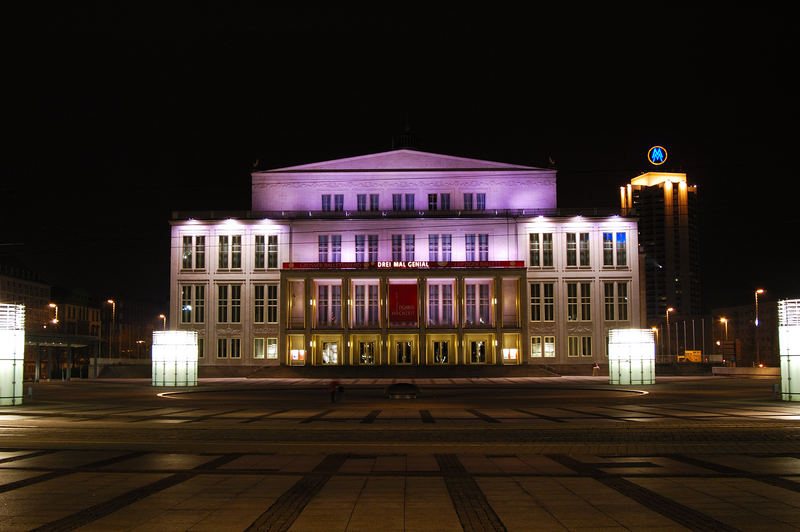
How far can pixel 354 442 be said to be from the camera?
1961cm

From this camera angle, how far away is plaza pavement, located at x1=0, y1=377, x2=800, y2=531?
34.9ft

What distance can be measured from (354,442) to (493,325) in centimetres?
6200

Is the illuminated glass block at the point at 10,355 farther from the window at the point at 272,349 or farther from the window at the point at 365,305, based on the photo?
the window at the point at 365,305

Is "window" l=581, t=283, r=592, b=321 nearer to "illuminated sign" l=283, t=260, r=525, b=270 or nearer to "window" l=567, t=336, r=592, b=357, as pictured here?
"window" l=567, t=336, r=592, b=357

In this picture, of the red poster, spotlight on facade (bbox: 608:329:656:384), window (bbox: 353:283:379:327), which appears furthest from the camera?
window (bbox: 353:283:379:327)

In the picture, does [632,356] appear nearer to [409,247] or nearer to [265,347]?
[409,247]

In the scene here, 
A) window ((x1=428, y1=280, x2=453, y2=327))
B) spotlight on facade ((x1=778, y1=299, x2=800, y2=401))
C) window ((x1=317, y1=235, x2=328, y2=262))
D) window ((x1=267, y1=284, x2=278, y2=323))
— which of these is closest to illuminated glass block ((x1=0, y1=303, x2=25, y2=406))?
spotlight on facade ((x1=778, y1=299, x2=800, y2=401))

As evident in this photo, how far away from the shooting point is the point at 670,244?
7288 inches

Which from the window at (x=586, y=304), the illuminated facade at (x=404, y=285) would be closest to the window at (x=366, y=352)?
the illuminated facade at (x=404, y=285)

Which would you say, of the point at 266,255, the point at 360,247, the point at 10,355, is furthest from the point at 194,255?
the point at 10,355

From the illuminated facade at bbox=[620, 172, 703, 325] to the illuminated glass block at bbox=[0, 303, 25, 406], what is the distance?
160771mm

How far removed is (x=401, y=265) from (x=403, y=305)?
14.2 feet

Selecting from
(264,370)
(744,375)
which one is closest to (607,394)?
(744,375)

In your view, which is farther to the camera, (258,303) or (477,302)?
(258,303)
